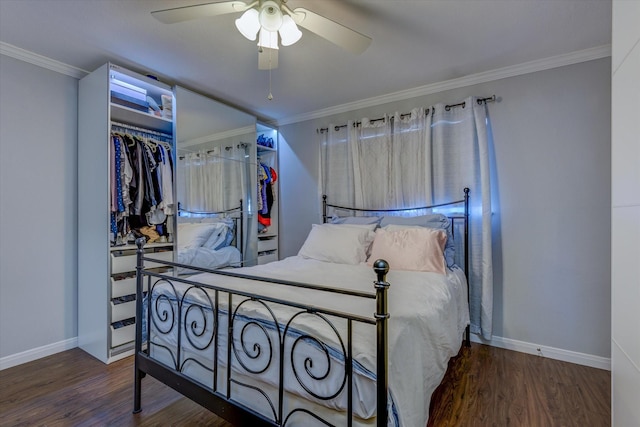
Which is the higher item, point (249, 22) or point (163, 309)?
point (249, 22)

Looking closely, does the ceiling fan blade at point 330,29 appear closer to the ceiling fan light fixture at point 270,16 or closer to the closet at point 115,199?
the ceiling fan light fixture at point 270,16

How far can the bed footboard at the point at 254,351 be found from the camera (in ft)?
3.62

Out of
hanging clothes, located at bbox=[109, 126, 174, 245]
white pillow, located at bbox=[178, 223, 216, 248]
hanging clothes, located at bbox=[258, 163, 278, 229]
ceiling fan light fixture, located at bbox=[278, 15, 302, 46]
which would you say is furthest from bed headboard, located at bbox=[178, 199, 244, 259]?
ceiling fan light fixture, located at bbox=[278, 15, 302, 46]

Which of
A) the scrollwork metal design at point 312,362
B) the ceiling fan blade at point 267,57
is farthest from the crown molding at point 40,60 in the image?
the scrollwork metal design at point 312,362

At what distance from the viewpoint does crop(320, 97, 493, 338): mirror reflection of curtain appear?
8.93ft

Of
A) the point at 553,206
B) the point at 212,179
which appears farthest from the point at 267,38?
the point at 553,206

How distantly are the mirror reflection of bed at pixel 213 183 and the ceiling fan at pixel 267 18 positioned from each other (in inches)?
56.1

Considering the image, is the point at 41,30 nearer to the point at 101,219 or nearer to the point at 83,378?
the point at 101,219

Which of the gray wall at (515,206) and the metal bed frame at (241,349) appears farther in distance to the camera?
the gray wall at (515,206)

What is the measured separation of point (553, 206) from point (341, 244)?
178 centimetres

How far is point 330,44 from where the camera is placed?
229cm

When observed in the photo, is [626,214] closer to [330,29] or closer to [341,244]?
[330,29]

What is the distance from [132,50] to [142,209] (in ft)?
4.20

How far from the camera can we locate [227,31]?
214 cm
